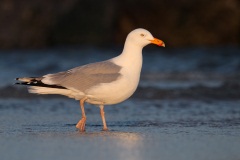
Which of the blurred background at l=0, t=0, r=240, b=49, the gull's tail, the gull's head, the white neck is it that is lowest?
the gull's tail

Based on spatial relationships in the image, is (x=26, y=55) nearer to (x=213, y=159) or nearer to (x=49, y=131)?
(x=49, y=131)

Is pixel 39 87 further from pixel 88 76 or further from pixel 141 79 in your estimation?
pixel 141 79

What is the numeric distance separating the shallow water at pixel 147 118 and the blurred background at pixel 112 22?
203 inches

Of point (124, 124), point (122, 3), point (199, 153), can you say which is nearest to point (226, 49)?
point (122, 3)

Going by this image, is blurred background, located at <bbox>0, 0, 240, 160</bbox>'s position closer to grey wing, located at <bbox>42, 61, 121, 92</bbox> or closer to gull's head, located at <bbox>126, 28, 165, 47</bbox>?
grey wing, located at <bbox>42, 61, 121, 92</bbox>

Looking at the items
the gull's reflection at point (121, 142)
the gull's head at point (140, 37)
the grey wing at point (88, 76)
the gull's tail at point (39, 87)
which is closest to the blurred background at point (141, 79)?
the gull's reflection at point (121, 142)

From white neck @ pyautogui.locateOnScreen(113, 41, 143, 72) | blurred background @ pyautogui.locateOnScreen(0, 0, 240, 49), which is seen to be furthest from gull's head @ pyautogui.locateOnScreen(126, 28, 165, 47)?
blurred background @ pyautogui.locateOnScreen(0, 0, 240, 49)

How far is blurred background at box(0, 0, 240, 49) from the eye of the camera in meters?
22.5

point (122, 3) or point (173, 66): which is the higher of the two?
point (122, 3)

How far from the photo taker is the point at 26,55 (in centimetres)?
1920

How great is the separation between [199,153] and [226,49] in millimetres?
12695

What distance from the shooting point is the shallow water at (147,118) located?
22.0ft

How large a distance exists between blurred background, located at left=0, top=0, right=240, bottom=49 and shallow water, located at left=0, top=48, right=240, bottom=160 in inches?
203

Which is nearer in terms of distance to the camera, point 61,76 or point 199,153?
point 199,153
